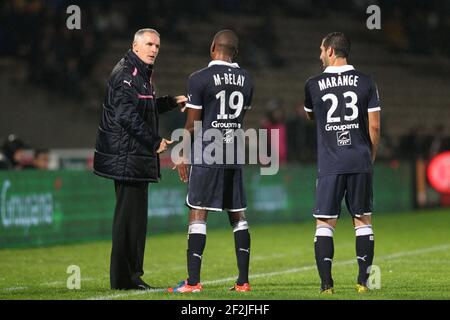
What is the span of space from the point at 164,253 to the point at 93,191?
313cm

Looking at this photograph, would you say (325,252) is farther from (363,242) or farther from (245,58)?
(245,58)

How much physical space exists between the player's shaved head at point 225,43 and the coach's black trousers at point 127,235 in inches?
56.0

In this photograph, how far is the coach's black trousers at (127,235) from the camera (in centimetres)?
1034

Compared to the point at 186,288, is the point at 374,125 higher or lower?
higher

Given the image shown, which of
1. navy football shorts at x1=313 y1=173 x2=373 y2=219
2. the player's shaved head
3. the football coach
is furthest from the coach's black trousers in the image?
navy football shorts at x1=313 y1=173 x2=373 y2=219

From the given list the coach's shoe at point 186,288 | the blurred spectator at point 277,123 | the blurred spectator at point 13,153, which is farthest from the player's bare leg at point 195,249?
the blurred spectator at point 277,123

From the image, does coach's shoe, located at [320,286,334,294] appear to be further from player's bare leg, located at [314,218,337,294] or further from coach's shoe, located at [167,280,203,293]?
coach's shoe, located at [167,280,203,293]

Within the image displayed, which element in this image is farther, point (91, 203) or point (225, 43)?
point (91, 203)

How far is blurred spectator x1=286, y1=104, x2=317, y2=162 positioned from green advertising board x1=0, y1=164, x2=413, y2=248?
1.78 feet

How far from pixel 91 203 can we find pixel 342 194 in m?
8.86

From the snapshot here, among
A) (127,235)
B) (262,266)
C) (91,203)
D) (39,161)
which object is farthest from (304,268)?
(39,161)

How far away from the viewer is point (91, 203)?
18.2 meters

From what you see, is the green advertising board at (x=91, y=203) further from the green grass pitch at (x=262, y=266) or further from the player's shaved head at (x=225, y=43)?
the player's shaved head at (x=225, y=43)
